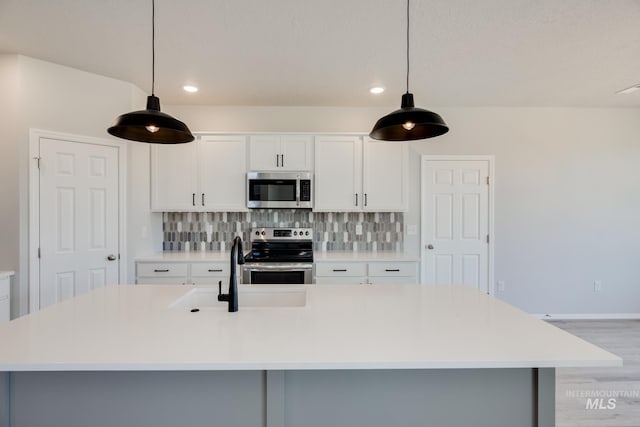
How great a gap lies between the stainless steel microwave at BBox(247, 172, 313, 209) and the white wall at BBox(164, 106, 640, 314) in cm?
134

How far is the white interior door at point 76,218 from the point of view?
104 inches

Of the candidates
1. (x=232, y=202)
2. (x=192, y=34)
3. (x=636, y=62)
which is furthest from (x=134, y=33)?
(x=636, y=62)

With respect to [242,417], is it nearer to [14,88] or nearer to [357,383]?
[357,383]

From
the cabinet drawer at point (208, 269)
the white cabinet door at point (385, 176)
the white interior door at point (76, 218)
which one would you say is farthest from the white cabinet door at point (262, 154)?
the white interior door at point (76, 218)

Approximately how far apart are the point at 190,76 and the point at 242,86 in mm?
481

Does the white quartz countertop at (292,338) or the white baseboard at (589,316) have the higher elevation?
the white quartz countertop at (292,338)

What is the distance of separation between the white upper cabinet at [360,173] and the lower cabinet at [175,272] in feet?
4.29

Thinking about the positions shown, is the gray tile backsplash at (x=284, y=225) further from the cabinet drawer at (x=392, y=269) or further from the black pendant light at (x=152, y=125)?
the black pendant light at (x=152, y=125)

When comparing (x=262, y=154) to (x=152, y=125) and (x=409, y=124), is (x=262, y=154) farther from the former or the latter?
(x=409, y=124)

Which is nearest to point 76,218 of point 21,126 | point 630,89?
point 21,126

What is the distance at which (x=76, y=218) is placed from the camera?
9.20 feet

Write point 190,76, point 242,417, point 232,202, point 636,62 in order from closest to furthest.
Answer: point 242,417, point 636,62, point 190,76, point 232,202

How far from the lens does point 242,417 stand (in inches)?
44.6

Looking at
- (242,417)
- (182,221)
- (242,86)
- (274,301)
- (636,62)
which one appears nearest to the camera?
(242,417)
